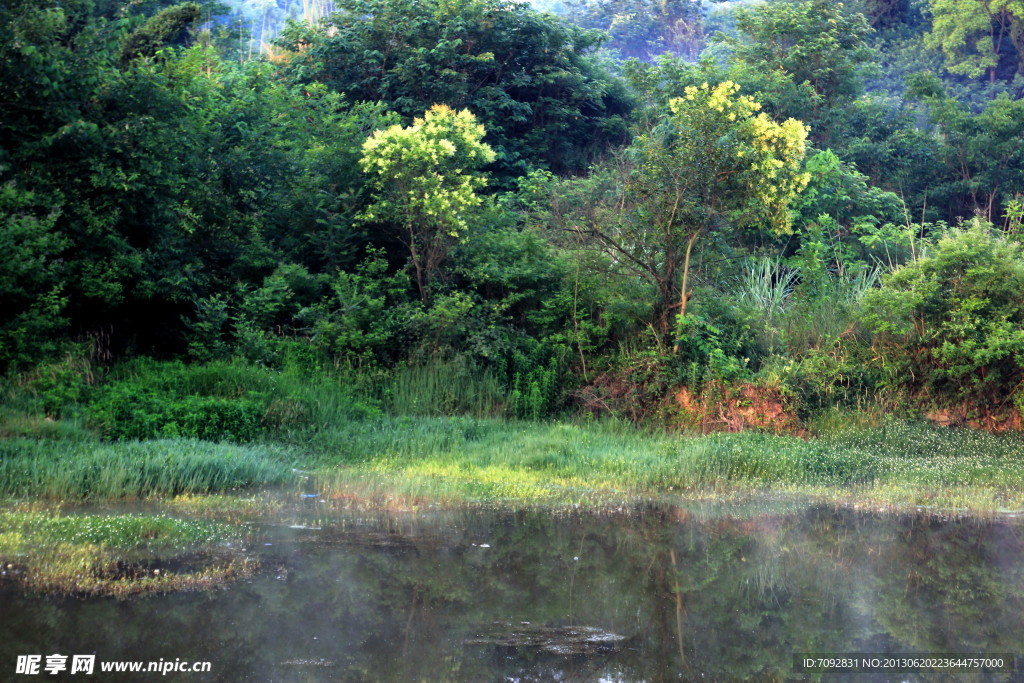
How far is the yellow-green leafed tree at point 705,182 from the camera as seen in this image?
13609 millimetres

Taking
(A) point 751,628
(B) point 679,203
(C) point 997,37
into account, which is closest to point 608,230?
(B) point 679,203

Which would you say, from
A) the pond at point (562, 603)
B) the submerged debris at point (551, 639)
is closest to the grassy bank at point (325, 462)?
the pond at point (562, 603)

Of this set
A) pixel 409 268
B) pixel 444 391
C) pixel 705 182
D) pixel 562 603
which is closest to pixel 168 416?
pixel 444 391

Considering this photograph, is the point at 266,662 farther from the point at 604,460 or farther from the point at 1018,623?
the point at 604,460

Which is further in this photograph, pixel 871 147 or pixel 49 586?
pixel 871 147

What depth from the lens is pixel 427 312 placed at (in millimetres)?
14906

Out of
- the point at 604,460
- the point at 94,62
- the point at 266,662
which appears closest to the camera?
the point at 266,662

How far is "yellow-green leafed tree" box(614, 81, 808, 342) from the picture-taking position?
13609 mm

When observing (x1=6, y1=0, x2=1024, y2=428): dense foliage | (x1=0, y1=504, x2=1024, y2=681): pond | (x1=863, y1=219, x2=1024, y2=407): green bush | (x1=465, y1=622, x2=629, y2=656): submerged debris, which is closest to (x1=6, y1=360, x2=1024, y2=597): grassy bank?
(x1=6, y1=0, x2=1024, y2=428): dense foliage

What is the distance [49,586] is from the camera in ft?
20.7

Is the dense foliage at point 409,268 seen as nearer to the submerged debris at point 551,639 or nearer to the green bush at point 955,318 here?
the green bush at point 955,318

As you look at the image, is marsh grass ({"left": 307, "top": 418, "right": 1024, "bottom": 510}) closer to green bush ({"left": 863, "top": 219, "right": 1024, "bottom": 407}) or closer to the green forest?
the green forest

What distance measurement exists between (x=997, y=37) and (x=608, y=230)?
28.6 meters

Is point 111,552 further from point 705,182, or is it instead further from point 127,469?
point 705,182
